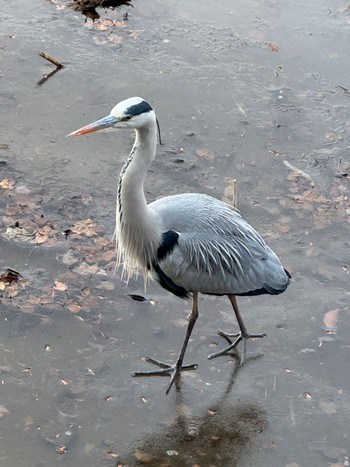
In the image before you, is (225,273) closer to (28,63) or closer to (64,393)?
(64,393)

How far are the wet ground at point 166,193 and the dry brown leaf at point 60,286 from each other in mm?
11

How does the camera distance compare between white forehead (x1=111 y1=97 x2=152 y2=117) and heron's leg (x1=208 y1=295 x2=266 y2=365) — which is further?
heron's leg (x1=208 y1=295 x2=266 y2=365)

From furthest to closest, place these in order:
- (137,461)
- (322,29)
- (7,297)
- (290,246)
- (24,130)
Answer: (322,29), (24,130), (290,246), (7,297), (137,461)

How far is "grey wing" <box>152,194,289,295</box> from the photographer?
537cm

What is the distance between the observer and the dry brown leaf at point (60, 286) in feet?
19.5

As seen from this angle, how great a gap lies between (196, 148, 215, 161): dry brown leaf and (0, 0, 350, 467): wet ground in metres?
0.02

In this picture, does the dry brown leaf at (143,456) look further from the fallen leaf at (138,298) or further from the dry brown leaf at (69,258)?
the dry brown leaf at (69,258)

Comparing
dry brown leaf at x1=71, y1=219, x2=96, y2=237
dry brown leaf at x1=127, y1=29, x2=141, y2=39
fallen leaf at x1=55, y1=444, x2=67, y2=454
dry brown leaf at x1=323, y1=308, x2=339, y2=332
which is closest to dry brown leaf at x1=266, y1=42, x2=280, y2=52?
dry brown leaf at x1=127, y1=29, x2=141, y2=39

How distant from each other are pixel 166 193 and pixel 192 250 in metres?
1.71

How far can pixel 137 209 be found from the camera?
5184 millimetres

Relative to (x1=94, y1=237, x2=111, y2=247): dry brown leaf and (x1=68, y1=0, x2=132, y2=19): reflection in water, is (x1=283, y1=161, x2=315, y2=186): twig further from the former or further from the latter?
(x1=68, y1=0, x2=132, y2=19): reflection in water

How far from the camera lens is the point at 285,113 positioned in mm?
8148

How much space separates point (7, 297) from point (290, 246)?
2.35 m

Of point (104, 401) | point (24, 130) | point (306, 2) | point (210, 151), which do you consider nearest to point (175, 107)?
point (210, 151)
